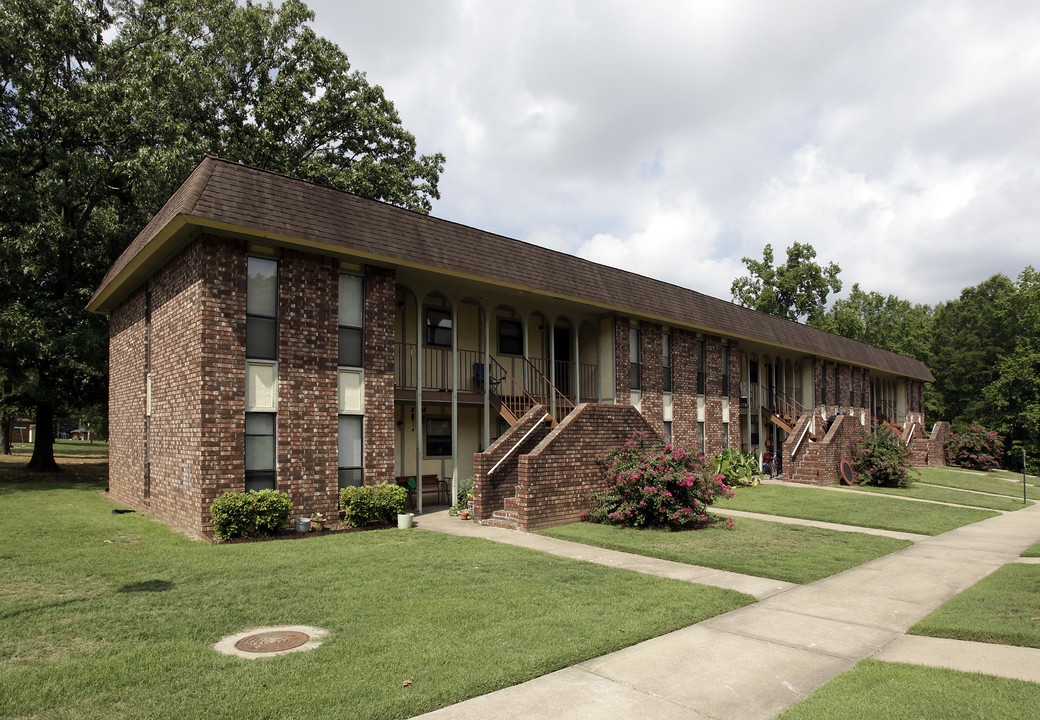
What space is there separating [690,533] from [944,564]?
3.81 metres

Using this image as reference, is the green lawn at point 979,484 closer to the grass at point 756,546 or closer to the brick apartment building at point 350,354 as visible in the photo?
the brick apartment building at point 350,354

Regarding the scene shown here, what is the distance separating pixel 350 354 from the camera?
1265 cm

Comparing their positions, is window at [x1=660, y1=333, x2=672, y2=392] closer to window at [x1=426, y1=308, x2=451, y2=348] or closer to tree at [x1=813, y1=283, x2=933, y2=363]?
window at [x1=426, y1=308, x2=451, y2=348]

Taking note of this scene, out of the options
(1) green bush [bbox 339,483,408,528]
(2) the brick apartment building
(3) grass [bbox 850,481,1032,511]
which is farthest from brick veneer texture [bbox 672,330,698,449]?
(1) green bush [bbox 339,483,408,528]

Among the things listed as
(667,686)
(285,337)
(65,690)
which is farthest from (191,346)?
(667,686)

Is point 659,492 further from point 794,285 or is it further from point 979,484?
→ point 794,285

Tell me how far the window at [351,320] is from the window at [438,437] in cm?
451

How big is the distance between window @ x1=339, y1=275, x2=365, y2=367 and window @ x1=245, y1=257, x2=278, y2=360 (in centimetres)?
129

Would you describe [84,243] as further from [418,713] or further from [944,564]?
[944,564]

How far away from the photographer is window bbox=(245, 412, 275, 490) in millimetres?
11227

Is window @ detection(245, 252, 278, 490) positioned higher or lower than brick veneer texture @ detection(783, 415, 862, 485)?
higher

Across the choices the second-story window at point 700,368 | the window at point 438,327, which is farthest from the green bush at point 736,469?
the window at point 438,327

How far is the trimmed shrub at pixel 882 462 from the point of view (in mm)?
21500

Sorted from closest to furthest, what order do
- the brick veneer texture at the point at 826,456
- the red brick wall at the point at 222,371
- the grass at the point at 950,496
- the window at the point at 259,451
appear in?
the red brick wall at the point at 222,371 → the window at the point at 259,451 → the grass at the point at 950,496 → the brick veneer texture at the point at 826,456
